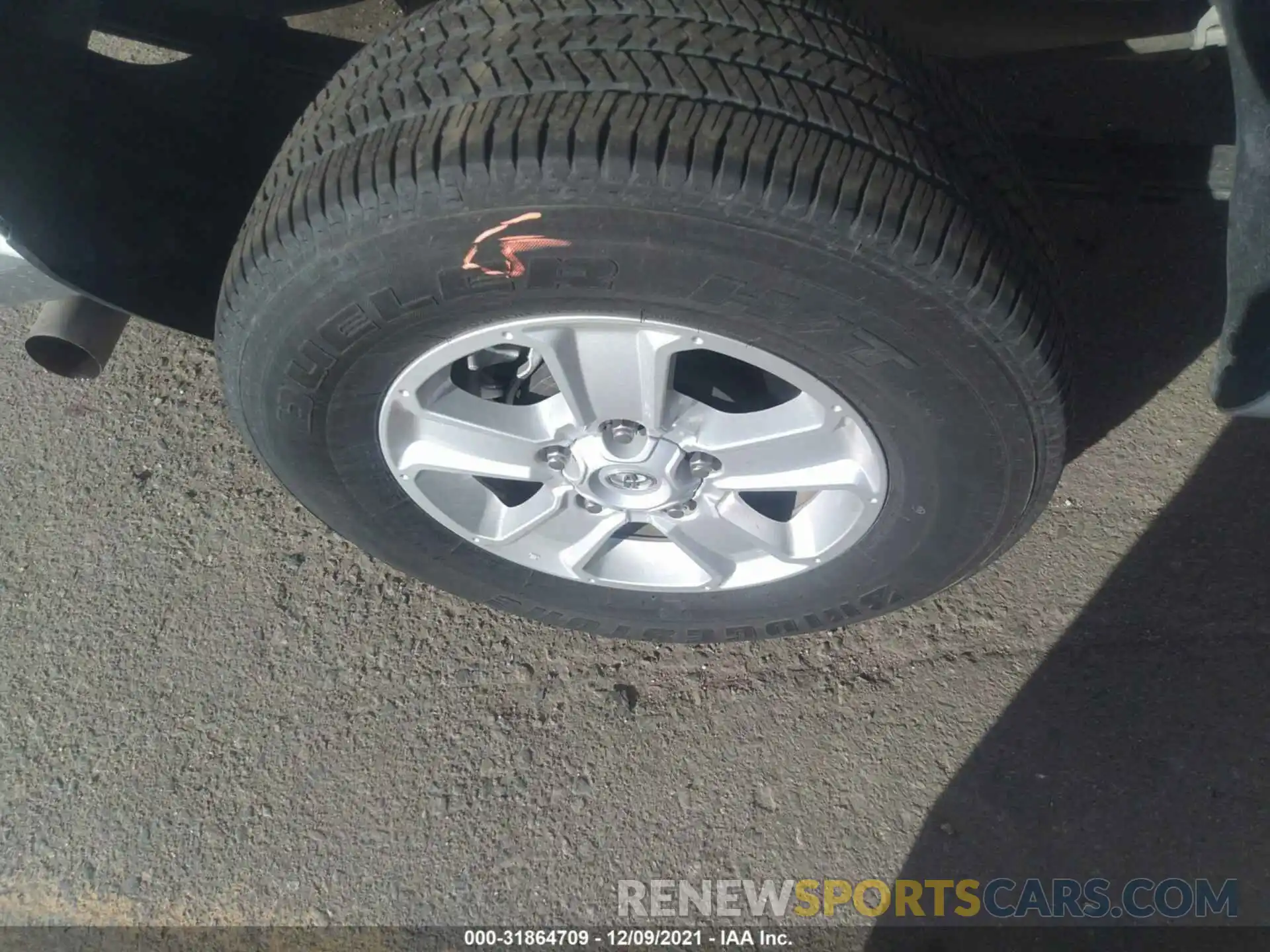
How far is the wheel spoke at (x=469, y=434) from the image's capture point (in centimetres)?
209

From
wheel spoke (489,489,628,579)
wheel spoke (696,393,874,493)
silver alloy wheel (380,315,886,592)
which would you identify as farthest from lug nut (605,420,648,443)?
wheel spoke (489,489,628,579)

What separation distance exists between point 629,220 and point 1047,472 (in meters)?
1.00

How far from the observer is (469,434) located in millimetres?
2123

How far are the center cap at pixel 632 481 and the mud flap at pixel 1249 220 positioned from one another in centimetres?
110

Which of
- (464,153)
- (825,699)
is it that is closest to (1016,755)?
(825,699)

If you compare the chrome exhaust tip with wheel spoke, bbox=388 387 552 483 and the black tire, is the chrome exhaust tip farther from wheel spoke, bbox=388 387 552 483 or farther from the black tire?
wheel spoke, bbox=388 387 552 483

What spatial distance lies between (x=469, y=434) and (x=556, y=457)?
0.63ft

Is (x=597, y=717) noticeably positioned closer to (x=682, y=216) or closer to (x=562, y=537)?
(x=562, y=537)

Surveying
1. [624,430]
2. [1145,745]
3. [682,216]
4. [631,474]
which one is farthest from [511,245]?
[1145,745]

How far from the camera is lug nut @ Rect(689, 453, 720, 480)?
2152 mm

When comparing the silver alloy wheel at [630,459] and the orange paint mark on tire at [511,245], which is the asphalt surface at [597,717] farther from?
the orange paint mark on tire at [511,245]

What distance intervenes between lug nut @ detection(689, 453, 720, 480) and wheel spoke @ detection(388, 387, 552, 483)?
305 millimetres

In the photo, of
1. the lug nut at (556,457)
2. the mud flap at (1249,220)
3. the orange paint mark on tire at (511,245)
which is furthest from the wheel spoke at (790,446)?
the mud flap at (1249,220)

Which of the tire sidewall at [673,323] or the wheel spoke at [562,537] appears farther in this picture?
the wheel spoke at [562,537]
